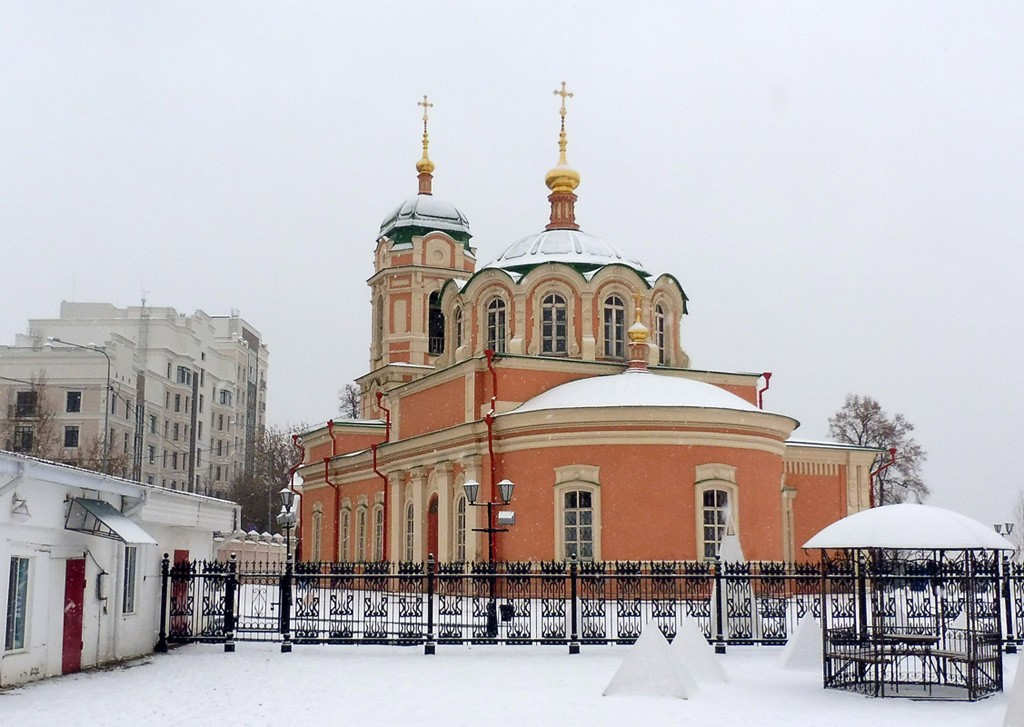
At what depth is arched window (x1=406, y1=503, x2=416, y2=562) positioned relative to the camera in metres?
27.8

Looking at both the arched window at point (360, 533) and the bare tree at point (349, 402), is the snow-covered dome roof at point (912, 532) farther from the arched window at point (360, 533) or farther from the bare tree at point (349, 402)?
the bare tree at point (349, 402)

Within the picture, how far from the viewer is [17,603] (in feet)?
38.4

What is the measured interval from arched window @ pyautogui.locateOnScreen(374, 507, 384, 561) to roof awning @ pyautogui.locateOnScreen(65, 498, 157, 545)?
53.1 feet

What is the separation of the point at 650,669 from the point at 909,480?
118 ft

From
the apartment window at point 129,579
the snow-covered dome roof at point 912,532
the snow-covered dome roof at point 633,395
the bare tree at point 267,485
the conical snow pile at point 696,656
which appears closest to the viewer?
the snow-covered dome roof at point 912,532

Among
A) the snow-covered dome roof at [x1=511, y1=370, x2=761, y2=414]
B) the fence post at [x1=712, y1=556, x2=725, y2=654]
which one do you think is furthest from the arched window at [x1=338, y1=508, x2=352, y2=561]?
the fence post at [x1=712, y1=556, x2=725, y2=654]

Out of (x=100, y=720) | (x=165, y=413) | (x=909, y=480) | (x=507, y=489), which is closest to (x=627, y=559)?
(x=507, y=489)

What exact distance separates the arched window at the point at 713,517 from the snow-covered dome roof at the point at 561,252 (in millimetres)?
7628

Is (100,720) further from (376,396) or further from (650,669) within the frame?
(376,396)

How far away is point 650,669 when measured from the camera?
1127 cm

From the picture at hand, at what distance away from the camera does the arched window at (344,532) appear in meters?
32.5

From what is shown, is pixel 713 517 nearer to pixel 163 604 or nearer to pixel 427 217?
pixel 163 604

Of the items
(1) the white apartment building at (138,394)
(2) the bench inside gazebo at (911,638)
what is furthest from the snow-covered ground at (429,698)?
(1) the white apartment building at (138,394)

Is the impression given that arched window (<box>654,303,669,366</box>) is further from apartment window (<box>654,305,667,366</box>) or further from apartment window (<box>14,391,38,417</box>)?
apartment window (<box>14,391,38,417</box>)
